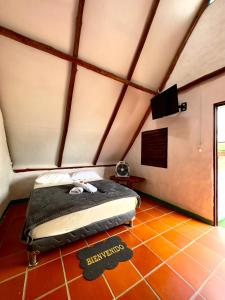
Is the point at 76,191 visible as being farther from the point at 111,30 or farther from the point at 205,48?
the point at 205,48

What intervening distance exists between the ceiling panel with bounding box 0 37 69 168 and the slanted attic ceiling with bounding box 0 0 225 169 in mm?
14

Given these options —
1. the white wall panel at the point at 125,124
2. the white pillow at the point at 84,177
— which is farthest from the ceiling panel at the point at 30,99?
the white wall panel at the point at 125,124

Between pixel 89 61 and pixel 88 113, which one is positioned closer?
pixel 89 61

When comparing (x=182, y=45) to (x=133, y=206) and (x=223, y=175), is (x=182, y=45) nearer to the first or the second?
(x=223, y=175)

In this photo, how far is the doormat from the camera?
5.18 feet

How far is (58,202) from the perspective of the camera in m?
2.04

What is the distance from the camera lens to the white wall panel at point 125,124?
344 cm

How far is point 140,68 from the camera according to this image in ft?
9.86

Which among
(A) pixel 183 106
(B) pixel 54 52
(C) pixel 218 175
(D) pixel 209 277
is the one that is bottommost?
(D) pixel 209 277

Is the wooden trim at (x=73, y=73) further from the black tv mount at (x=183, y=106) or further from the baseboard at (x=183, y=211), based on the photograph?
the baseboard at (x=183, y=211)

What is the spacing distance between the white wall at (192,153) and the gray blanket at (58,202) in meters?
1.32

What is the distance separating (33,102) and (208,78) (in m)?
3.34

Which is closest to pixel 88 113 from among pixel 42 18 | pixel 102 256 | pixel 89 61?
pixel 89 61

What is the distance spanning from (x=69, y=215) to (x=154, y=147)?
276cm
